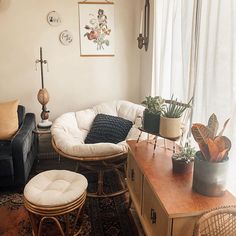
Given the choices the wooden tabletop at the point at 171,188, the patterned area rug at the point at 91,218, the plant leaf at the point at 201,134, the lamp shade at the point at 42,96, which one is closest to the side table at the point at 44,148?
the lamp shade at the point at 42,96

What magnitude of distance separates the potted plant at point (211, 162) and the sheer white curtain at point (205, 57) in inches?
10.3

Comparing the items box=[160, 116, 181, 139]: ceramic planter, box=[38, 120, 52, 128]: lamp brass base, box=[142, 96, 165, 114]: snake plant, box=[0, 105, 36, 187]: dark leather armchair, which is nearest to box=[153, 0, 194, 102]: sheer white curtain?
box=[142, 96, 165, 114]: snake plant

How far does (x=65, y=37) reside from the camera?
10.5 ft

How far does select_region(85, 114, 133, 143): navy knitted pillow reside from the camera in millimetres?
2809

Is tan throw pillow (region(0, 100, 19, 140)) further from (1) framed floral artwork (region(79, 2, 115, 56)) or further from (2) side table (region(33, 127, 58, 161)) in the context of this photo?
(1) framed floral artwork (region(79, 2, 115, 56))

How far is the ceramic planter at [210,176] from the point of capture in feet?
4.21

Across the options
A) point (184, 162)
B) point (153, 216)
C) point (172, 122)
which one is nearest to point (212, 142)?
point (184, 162)

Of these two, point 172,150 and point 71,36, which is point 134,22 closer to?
point 71,36

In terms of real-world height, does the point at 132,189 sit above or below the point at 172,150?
below

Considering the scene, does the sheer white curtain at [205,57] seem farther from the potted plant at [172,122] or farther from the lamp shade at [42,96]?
the lamp shade at [42,96]

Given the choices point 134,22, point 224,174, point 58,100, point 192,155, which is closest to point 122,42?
point 134,22

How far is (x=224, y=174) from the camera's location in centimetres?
130

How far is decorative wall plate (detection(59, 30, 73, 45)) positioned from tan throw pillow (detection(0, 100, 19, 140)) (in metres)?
0.99

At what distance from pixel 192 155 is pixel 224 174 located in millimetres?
289
